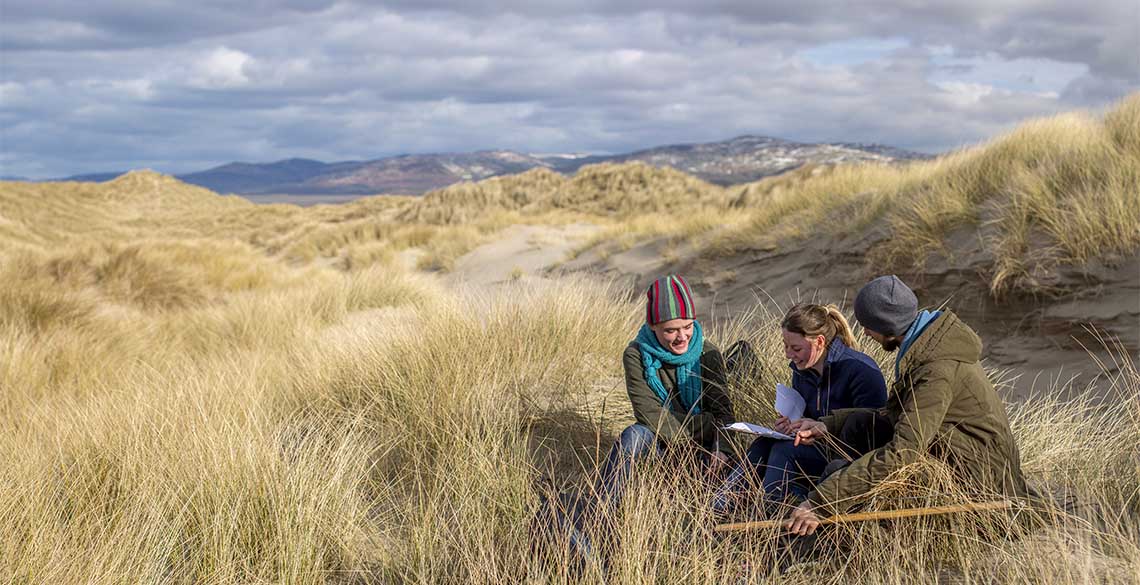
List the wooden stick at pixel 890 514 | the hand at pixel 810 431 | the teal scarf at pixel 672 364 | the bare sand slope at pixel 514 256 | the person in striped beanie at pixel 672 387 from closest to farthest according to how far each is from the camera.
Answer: the wooden stick at pixel 890 514
the hand at pixel 810 431
the person in striped beanie at pixel 672 387
the teal scarf at pixel 672 364
the bare sand slope at pixel 514 256

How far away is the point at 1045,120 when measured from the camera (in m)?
8.52

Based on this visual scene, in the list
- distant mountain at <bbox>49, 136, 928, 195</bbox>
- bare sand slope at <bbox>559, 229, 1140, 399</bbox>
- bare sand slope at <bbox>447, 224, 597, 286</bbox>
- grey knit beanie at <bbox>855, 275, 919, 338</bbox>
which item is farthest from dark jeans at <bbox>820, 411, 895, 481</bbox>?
distant mountain at <bbox>49, 136, 928, 195</bbox>

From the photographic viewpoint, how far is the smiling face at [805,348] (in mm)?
3182

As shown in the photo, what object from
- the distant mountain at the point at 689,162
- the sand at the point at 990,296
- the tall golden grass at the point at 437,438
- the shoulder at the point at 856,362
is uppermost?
the shoulder at the point at 856,362

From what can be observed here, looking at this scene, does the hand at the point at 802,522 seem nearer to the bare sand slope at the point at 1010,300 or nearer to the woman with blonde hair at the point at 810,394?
the woman with blonde hair at the point at 810,394

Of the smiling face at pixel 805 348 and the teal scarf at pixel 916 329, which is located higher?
the teal scarf at pixel 916 329

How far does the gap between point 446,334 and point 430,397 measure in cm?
94

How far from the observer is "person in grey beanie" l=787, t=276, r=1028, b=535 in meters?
2.61

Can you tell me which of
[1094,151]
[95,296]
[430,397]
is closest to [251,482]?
[430,397]

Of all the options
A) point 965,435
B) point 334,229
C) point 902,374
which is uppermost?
point 902,374

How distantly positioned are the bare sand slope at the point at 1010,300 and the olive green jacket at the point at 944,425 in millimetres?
2595

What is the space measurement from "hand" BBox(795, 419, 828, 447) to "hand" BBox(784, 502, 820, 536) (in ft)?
1.16

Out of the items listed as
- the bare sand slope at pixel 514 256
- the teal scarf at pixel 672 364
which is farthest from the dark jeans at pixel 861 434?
the bare sand slope at pixel 514 256

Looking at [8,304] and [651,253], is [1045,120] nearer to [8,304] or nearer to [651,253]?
[651,253]
